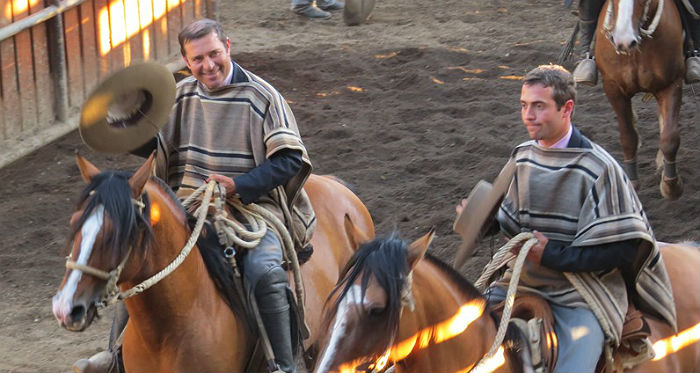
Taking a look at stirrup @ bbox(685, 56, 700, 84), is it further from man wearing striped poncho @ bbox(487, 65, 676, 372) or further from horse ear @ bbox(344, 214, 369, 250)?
horse ear @ bbox(344, 214, 369, 250)

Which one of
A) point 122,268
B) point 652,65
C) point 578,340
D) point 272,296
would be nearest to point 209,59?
point 272,296

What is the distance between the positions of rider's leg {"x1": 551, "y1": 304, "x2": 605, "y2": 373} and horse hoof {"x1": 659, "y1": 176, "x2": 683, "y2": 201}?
13.9 ft

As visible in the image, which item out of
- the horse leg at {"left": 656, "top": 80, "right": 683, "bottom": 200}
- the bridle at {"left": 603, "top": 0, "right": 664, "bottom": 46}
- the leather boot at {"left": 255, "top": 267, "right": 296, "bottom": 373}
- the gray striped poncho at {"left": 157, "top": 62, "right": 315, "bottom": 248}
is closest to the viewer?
the leather boot at {"left": 255, "top": 267, "right": 296, "bottom": 373}

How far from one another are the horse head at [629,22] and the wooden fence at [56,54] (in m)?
4.69

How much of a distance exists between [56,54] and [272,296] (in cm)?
572

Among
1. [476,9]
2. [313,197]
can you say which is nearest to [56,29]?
[313,197]

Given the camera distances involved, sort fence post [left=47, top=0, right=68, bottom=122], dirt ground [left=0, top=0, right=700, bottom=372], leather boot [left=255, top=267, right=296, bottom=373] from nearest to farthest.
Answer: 1. leather boot [left=255, top=267, right=296, bottom=373]
2. dirt ground [left=0, top=0, right=700, bottom=372]
3. fence post [left=47, top=0, right=68, bottom=122]

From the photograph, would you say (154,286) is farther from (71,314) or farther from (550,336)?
(550,336)

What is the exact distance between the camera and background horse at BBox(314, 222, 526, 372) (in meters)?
3.16

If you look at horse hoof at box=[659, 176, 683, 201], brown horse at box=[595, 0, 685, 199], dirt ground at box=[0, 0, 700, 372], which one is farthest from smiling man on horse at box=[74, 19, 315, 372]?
horse hoof at box=[659, 176, 683, 201]

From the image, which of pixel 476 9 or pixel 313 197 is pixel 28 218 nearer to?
pixel 313 197

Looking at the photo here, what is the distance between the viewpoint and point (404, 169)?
8.81m

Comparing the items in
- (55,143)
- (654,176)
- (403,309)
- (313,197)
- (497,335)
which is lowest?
(55,143)

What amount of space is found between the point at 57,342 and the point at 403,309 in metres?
3.68
